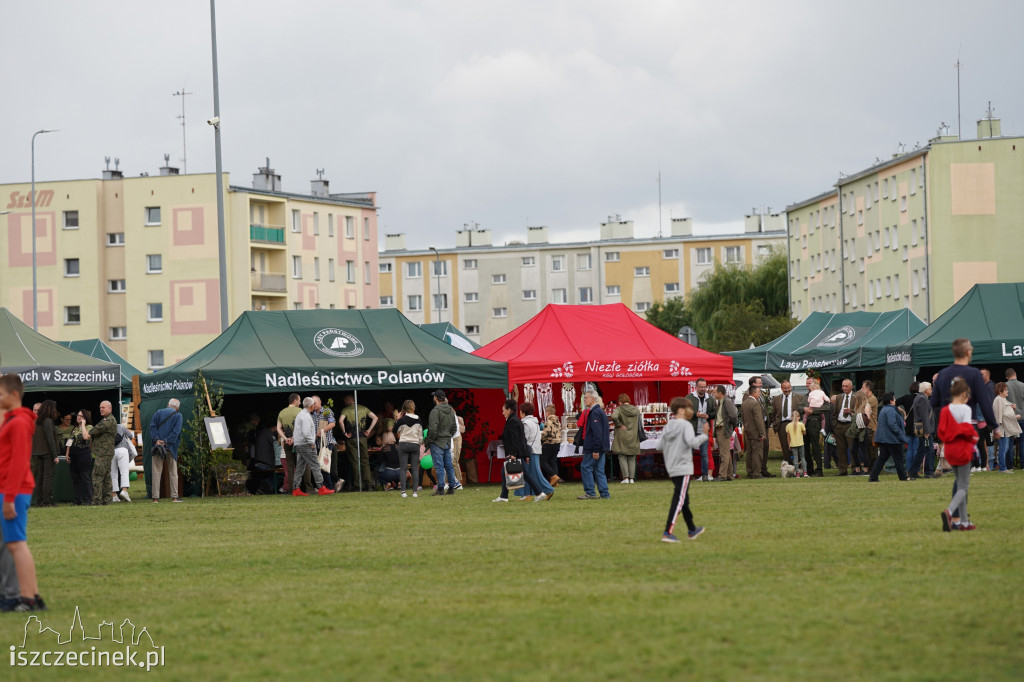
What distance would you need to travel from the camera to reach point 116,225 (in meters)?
84.9

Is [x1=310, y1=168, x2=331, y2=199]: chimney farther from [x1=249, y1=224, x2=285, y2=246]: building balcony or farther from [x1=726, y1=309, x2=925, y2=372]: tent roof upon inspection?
[x1=726, y1=309, x2=925, y2=372]: tent roof

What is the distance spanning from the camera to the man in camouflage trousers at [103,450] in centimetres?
2411

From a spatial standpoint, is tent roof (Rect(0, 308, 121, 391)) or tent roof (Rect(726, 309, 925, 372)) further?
tent roof (Rect(726, 309, 925, 372))

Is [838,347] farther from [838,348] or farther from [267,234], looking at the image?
[267,234]

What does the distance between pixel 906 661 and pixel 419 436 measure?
Answer: 16053mm

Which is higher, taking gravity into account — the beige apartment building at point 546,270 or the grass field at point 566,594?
the beige apartment building at point 546,270

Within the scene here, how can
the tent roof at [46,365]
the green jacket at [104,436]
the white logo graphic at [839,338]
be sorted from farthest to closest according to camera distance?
the white logo graphic at [839,338] < the tent roof at [46,365] < the green jacket at [104,436]

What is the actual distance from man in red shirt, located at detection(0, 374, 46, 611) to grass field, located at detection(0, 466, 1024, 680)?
1.07 ft

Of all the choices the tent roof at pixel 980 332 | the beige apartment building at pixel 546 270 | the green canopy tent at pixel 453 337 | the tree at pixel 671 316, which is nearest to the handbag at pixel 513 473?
the tent roof at pixel 980 332

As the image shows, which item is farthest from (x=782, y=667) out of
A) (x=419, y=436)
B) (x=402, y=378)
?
(x=402, y=378)

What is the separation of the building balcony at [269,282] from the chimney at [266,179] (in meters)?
5.89

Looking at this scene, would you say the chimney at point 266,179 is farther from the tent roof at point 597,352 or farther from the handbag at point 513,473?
the handbag at point 513,473

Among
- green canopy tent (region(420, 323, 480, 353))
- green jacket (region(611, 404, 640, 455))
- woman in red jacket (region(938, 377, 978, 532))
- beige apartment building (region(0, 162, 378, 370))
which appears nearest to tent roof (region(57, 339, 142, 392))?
green canopy tent (region(420, 323, 480, 353))

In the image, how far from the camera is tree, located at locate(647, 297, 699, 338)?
9750 cm
